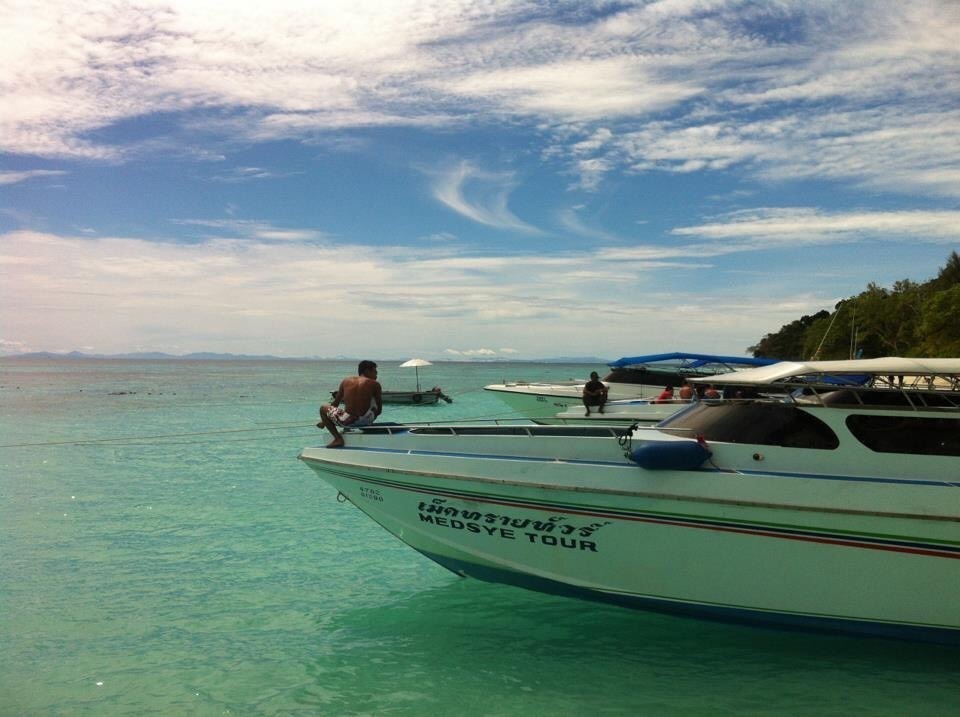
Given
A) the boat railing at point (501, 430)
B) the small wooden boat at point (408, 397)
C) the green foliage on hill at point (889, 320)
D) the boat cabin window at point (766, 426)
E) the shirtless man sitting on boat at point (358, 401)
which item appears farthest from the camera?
the green foliage on hill at point (889, 320)

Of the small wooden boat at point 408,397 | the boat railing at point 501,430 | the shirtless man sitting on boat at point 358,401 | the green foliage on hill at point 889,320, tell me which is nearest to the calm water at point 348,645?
the boat railing at point 501,430

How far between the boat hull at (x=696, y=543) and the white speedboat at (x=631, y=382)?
43.5ft

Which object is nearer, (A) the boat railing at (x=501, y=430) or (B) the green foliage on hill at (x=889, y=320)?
(A) the boat railing at (x=501, y=430)

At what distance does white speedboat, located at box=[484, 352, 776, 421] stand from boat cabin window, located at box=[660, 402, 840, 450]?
12676 millimetres

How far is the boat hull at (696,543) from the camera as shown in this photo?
6.02m

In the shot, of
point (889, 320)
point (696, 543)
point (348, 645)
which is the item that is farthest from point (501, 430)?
point (889, 320)

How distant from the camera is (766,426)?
6699 mm

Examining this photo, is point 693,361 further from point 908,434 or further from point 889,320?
point 889,320

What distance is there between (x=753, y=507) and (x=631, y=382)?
61.9ft

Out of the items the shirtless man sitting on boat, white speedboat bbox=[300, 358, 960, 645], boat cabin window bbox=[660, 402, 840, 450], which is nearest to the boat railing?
white speedboat bbox=[300, 358, 960, 645]

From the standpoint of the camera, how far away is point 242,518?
1366 cm

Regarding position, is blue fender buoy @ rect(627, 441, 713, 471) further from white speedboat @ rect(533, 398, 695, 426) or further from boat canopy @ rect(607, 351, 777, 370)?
boat canopy @ rect(607, 351, 777, 370)

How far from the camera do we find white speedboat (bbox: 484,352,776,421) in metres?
21.4

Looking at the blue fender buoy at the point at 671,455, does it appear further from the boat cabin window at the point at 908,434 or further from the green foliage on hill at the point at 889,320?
the green foliage on hill at the point at 889,320
